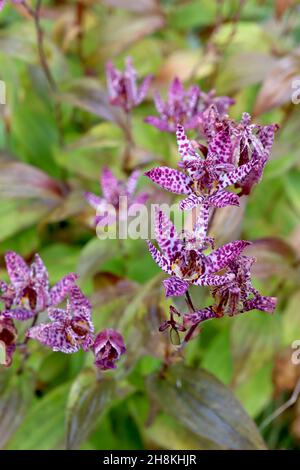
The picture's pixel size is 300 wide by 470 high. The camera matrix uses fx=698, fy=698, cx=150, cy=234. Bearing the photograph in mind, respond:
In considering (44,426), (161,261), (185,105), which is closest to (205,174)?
(161,261)

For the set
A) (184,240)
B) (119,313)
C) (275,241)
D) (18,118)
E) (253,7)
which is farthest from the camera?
(253,7)

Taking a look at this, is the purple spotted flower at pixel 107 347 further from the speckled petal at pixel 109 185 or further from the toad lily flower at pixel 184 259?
the speckled petal at pixel 109 185

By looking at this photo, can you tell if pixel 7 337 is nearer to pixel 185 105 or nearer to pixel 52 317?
pixel 52 317

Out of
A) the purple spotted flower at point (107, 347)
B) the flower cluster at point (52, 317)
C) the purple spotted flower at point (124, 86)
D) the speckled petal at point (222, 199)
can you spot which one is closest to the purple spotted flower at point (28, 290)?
the flower cluster at point (52, 317)

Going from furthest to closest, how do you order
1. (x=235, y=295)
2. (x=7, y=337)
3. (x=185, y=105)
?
(x=185, y=105) < (x=7, y=337) < (x=235, y=295)

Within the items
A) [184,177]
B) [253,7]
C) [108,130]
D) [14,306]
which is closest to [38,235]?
[108,130]

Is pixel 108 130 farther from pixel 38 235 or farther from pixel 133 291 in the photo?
pixel 133 291
